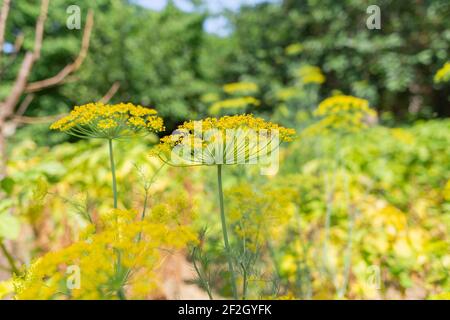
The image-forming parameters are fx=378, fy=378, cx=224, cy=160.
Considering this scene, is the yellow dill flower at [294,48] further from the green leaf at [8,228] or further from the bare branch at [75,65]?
the green leaf at [8,228]

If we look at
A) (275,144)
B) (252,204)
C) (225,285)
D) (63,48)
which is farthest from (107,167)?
(63,48)

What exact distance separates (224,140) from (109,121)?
22 cm

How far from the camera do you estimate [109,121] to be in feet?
2.34

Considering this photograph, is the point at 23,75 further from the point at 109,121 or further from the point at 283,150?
the point at 283,150

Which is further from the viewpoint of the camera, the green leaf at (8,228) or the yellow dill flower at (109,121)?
the green leaf at (8,228)

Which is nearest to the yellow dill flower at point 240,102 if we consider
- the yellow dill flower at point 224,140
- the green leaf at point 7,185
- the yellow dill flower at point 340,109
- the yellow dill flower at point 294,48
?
the yellow dill flower at point 340,109

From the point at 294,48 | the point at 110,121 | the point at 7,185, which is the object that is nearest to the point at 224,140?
the point at 110,121

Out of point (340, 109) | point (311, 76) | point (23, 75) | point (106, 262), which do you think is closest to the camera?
point (106, 262)

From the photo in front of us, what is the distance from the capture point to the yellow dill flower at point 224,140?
66 cm

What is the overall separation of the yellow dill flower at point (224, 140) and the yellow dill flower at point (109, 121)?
57mm

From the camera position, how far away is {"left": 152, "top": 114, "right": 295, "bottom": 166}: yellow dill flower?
0.66m

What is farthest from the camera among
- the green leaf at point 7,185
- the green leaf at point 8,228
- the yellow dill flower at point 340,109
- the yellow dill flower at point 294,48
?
the yellow dill flower at point 294,48

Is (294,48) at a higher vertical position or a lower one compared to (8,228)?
higher
